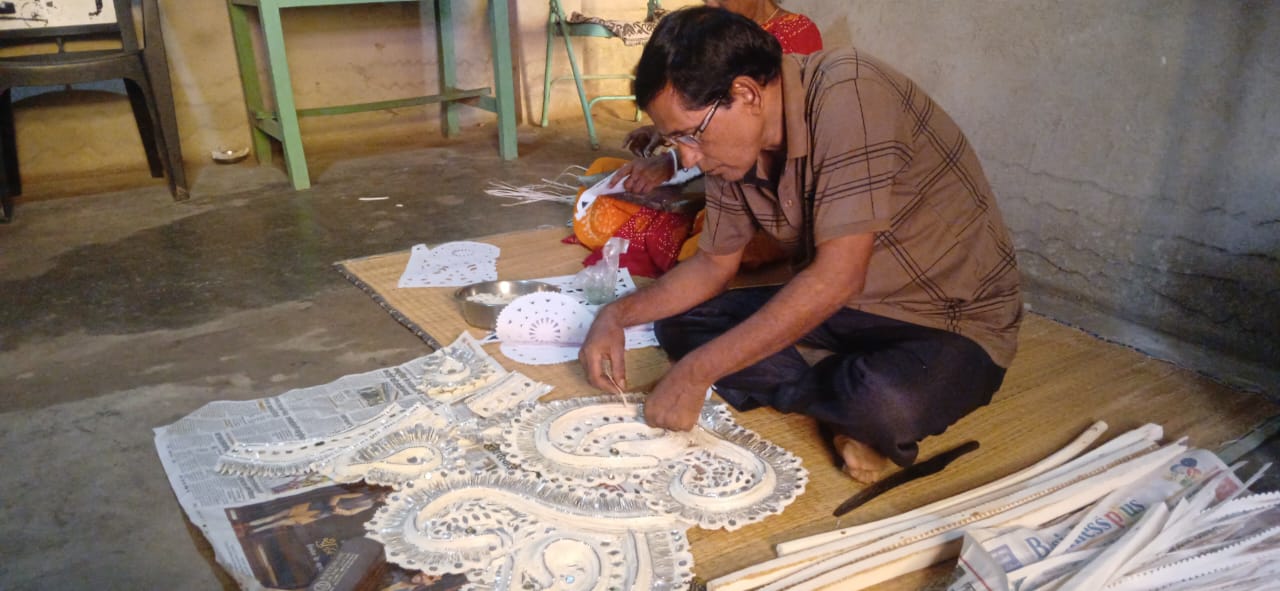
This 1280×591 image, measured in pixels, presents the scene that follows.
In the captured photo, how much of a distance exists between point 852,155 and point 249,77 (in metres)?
3.79

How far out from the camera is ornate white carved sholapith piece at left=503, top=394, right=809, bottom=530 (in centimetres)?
156

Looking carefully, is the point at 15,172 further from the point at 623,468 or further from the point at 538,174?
the point at 623,468

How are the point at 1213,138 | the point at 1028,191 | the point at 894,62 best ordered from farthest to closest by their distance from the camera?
the point at 894,62, the point at 1028,191, the point at 1213,138

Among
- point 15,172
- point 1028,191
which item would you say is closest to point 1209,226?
point 1028,191

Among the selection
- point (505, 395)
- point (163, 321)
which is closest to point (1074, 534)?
point (505, 395)

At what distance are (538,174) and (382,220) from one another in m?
0.98

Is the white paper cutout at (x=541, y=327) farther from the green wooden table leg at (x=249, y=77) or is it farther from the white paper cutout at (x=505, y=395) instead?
the green wooden table leg at (x=249, y=77)

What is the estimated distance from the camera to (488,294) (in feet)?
8.29

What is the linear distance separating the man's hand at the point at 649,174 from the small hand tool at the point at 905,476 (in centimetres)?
136

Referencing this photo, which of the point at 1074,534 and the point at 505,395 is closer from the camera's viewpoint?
the point at 1074,534

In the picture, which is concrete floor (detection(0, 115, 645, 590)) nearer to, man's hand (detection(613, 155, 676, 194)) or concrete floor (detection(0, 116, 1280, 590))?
concrete floor (detection(0, 116, 1280, 590))

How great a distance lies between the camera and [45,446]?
6.13 ft

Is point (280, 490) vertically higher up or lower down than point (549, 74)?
lower down

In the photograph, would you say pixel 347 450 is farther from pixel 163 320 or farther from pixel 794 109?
pixel 163 320
